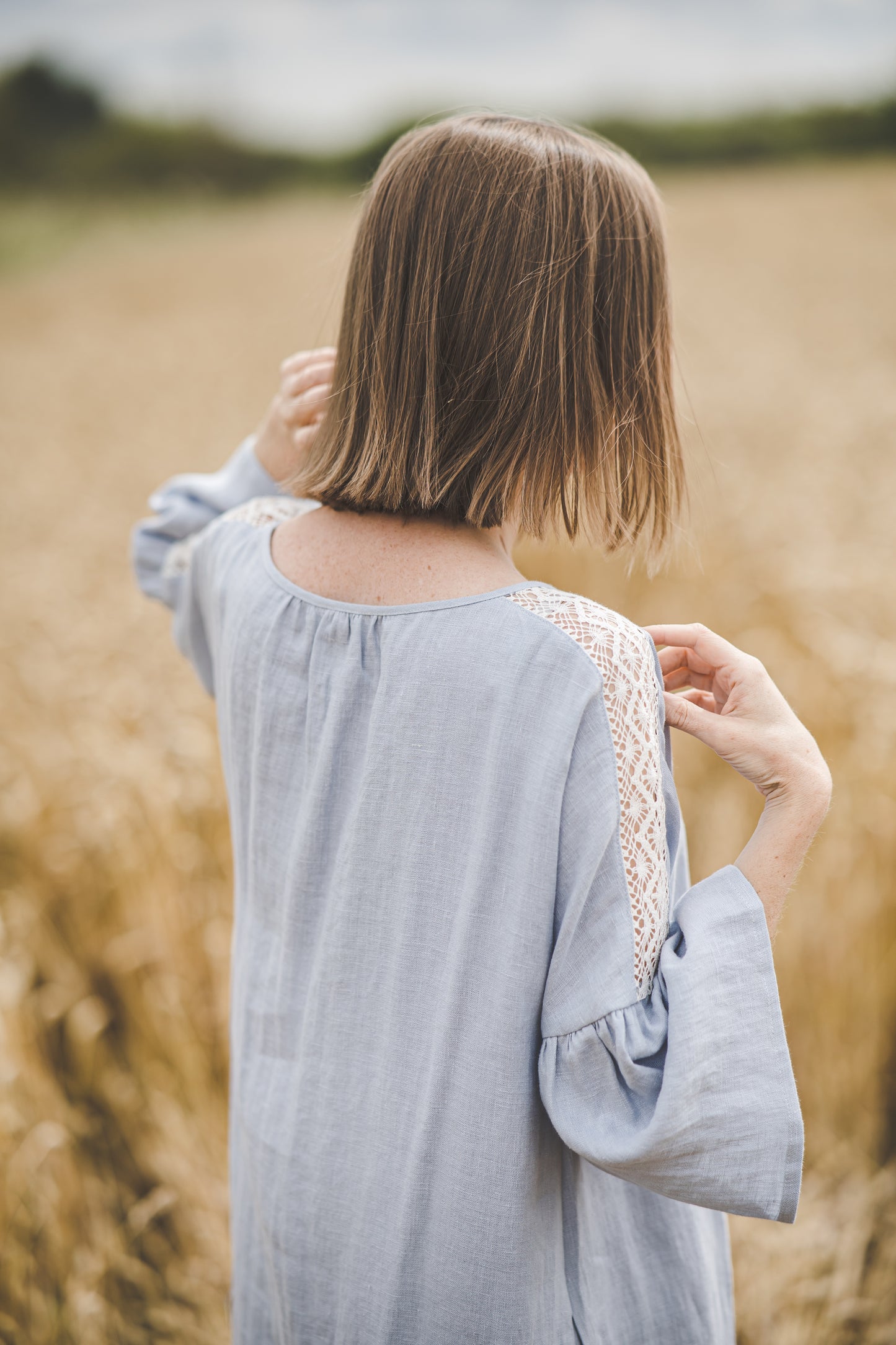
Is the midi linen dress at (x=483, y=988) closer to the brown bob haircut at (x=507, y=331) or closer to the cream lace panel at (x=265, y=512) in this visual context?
the cream lace panel at (x=265, y=512)

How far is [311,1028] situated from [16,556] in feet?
13.6

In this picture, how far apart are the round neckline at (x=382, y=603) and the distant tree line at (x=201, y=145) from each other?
1049 inches

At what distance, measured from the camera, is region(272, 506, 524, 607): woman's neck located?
0.77 meters

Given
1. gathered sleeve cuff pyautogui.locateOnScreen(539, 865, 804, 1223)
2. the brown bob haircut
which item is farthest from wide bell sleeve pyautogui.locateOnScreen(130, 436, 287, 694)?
gathered sleeve cuff pyautogui.locateOnScreen(539, 865, 804, 1223)

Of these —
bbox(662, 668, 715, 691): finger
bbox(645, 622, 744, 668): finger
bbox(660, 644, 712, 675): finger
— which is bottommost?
bbox(662, 668, 715, 691): finger

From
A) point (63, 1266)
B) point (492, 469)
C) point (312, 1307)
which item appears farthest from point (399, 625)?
point (63, 1266)

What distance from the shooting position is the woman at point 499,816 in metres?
0.71

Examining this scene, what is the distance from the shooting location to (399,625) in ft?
2.48

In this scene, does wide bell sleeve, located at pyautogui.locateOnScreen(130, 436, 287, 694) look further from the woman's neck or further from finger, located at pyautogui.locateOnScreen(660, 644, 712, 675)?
finger, located at pyautogui.locateOnScreen(660, 644, 712, 675)

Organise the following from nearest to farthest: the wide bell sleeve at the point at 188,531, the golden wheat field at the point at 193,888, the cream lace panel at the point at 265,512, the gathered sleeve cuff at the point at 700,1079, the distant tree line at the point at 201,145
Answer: the gathered sleeve cuff at the point at 700,1079, the cream lace panel at the point at 265,512, the wide bell sleeve at the point at 188,531, the golden wheat field at the point at 193,888, the distant tree line at the point at 201,145

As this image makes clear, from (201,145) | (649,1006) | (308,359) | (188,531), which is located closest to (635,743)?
(649,1006)

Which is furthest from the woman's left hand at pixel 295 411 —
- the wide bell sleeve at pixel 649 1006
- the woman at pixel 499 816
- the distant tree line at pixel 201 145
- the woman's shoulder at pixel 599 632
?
the distant tree line at pixel 201 145

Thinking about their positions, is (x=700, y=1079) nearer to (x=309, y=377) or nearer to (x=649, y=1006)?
(x=649, y=1006)

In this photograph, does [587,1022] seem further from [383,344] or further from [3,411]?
[3,411]
